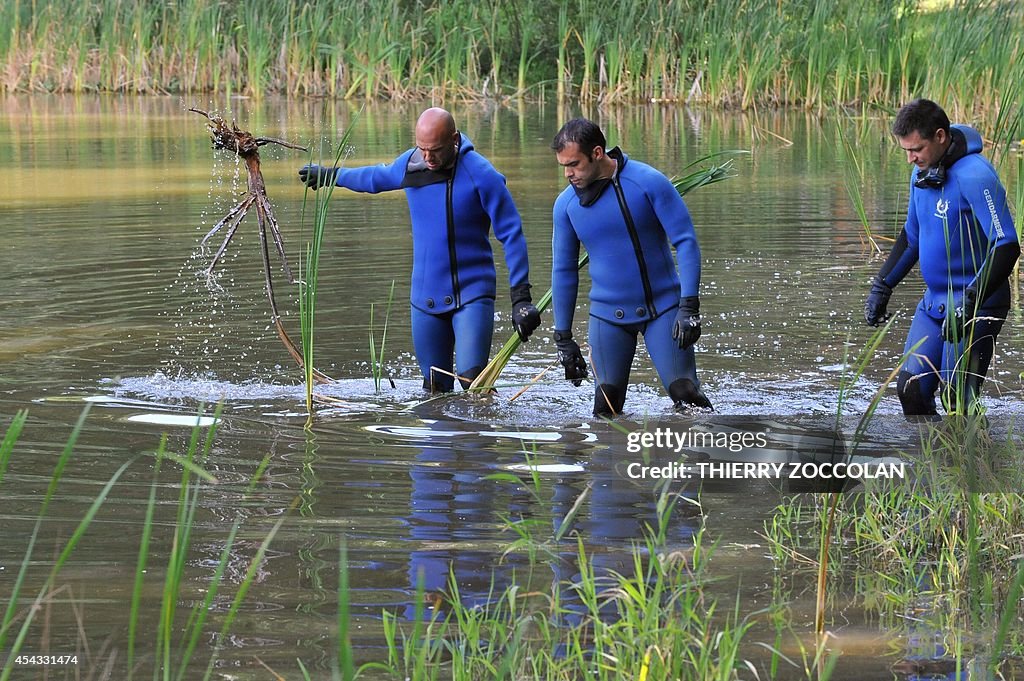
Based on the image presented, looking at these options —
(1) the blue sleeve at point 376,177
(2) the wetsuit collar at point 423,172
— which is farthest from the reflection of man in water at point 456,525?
(1) the blue sleeve at point 376,177

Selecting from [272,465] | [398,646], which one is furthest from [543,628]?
[272,465]

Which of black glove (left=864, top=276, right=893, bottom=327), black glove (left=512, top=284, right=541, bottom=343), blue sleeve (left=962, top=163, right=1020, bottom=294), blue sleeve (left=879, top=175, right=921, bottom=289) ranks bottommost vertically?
black glove (left=512, top=284, right=541, bottom=343)

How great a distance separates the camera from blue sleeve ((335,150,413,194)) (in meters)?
6.90

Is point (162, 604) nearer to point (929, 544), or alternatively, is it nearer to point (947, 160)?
point (929, 544)

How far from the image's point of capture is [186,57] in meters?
23.4

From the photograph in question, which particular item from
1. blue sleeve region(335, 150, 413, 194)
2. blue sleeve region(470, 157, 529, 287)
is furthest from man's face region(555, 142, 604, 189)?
blue sleeve region(335, 150, 413, 194)

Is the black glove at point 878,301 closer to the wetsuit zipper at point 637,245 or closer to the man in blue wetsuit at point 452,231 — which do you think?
the wetsuit zipper at point 637,245

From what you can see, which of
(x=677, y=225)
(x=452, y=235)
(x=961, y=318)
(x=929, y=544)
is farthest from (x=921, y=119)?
(x=452, y=235)

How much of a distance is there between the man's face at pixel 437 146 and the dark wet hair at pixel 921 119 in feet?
6.45

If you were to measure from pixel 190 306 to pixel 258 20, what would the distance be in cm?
1416

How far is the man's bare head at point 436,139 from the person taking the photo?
6.66 meters

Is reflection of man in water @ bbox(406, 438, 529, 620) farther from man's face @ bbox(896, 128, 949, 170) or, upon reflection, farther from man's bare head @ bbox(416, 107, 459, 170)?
man's face @ bbox(896, 128, 949, 170)

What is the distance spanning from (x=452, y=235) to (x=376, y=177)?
0.47m

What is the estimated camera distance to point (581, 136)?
6082 millimetres
